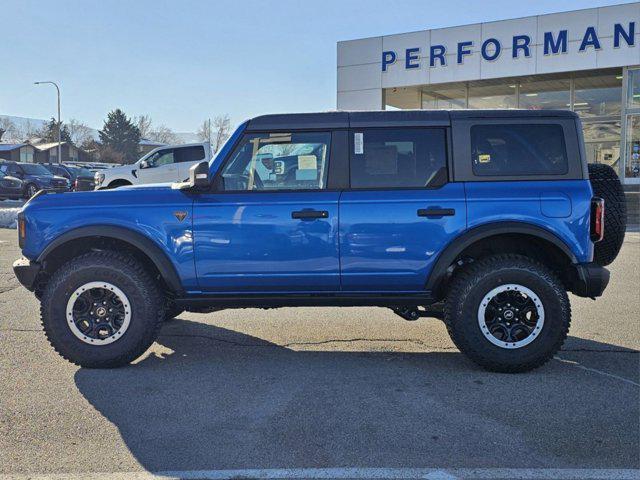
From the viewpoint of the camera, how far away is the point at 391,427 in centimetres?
360

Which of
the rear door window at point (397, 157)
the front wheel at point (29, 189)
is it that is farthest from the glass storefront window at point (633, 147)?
the front wheel at point (29, 189)

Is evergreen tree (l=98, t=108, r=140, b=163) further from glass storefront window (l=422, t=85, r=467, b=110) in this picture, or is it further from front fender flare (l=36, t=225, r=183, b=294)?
front fender flare (l=36, t=225, r=183, b=294)

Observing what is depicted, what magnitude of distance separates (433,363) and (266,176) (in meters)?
2.05

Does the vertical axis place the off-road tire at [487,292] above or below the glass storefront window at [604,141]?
below

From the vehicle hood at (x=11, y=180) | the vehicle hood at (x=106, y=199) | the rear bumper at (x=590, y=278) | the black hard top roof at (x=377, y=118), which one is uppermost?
the vehicle hood at (x=11, y=180)

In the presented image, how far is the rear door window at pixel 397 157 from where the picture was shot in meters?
4.64

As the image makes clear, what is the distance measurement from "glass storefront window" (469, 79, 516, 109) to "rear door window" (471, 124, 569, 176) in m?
18.7

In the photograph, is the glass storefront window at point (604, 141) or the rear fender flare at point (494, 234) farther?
the glass storefront window at point (604, 141)

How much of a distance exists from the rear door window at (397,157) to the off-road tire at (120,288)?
6.17 feet

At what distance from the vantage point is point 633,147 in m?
20.9

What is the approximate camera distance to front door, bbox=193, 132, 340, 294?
455 cm

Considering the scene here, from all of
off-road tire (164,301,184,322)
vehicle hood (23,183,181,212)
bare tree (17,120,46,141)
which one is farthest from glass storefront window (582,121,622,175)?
bare tree (17,120,46,141)

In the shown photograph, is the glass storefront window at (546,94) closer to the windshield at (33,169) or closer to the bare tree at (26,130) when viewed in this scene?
the windshield at (33,169)

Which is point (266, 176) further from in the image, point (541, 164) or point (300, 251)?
point (541, 164)
